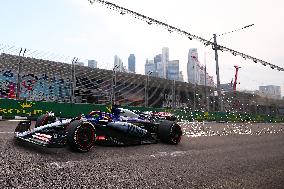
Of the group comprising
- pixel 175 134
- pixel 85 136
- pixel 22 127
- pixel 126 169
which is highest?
pixel 22 127

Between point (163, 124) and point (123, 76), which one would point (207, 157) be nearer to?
point (163, 124)

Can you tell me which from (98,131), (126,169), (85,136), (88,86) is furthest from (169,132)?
(88,86)

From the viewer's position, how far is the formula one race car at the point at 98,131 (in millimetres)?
5203

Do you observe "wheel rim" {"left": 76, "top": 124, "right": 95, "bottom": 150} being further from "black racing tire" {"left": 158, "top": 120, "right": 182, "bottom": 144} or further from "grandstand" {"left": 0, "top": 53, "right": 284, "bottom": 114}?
"grandstand" {"left": 0, "top": 53, "right": 284, "bottom": 114}

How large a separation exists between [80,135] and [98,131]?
0.93 metres

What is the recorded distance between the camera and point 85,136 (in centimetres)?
539

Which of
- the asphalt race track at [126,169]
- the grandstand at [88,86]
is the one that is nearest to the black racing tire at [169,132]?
the asphalt race track at [126,169]

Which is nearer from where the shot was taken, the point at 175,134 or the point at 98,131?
the point at 98,131

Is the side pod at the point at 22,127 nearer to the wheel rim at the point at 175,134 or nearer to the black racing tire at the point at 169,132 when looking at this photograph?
the black racing tire at the point at 169,132

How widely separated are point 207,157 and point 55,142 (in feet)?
10.4

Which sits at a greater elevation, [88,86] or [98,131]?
[88,86]

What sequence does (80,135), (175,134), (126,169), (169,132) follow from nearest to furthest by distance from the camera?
(126,169) < (80,135) < (169,132) < (175,134)

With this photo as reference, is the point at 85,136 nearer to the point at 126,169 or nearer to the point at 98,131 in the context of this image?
the point at 98,131

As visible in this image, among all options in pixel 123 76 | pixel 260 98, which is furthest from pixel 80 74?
pixel 260 98
